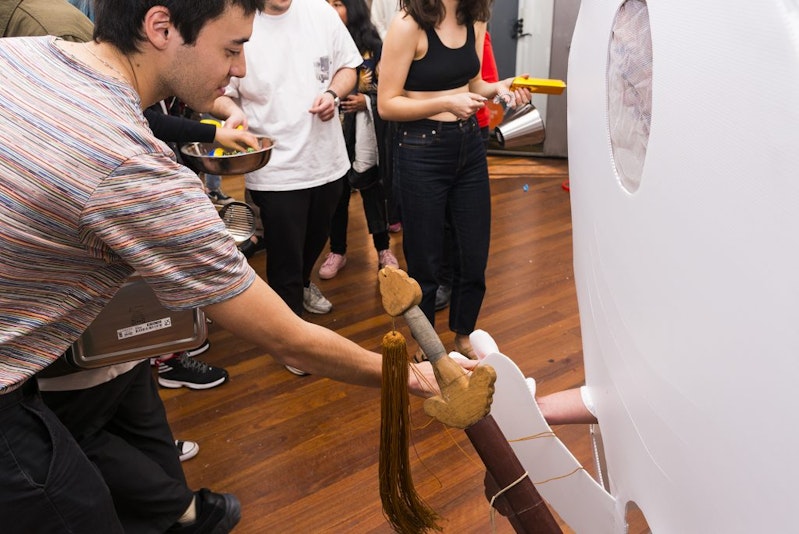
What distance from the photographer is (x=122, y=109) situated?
0.99m

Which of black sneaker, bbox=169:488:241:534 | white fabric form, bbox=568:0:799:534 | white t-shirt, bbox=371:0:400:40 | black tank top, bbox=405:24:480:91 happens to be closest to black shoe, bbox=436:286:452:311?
black tank top, bbox=405:24:480:91

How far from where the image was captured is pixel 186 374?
2572 mm

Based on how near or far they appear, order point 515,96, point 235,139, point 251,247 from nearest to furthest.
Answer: point 515,96, point 235,139, point 251,247

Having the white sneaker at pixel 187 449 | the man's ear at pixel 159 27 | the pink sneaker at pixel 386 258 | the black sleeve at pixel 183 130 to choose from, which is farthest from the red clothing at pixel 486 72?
the man's ear at pixel 159 27

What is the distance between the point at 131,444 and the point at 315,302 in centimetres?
148

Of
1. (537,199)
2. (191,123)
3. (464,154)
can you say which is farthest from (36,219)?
(537,199)

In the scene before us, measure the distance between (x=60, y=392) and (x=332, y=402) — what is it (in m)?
1.13

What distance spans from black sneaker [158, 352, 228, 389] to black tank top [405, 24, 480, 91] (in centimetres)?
117

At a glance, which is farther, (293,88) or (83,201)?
→ (293,88)

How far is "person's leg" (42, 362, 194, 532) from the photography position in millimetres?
1460

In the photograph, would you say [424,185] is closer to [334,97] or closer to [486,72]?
[334,97]

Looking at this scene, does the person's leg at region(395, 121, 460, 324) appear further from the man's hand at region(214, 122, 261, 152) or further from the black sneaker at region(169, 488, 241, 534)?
the black sneaker at region(169, 488, 241, 534)

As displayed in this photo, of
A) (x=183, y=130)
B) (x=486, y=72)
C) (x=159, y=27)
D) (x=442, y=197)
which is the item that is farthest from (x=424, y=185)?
(x=159, y=27)

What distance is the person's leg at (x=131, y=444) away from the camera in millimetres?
1460
